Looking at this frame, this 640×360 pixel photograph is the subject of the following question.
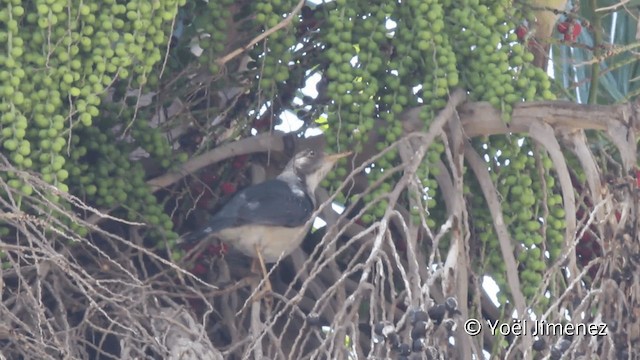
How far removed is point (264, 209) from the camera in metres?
6.04

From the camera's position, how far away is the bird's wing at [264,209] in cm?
584

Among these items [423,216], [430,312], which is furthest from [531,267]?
[430,312]

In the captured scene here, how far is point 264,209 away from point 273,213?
0.07 meters

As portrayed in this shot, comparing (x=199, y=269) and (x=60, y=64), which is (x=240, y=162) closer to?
(x=199, y=269)

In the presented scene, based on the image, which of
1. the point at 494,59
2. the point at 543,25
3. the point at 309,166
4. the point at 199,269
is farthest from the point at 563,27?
the point at 199,269

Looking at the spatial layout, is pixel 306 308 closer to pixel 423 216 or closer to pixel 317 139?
pixel 317 139

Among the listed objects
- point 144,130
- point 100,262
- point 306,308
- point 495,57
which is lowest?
point 306,308

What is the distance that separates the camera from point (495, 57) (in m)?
5.41

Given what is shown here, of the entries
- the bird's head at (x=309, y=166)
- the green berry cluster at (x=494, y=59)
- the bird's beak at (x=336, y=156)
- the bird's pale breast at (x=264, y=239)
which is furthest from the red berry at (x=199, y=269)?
the green berry cluster at (x=494, y=59)

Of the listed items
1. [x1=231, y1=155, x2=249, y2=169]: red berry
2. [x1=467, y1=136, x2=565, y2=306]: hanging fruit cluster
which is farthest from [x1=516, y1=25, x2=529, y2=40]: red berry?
[x1=231, y1=155, x2=249, y2=169]: red berry

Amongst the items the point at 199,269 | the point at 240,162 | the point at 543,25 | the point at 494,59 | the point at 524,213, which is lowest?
the point at 199,269

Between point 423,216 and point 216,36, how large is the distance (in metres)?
1.20

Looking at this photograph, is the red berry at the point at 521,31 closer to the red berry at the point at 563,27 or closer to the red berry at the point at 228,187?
the red berry at the point at 563,27

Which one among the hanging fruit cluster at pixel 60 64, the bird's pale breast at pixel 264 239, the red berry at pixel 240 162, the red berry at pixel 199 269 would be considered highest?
the hanging fruit cluster at pixel 60 64
